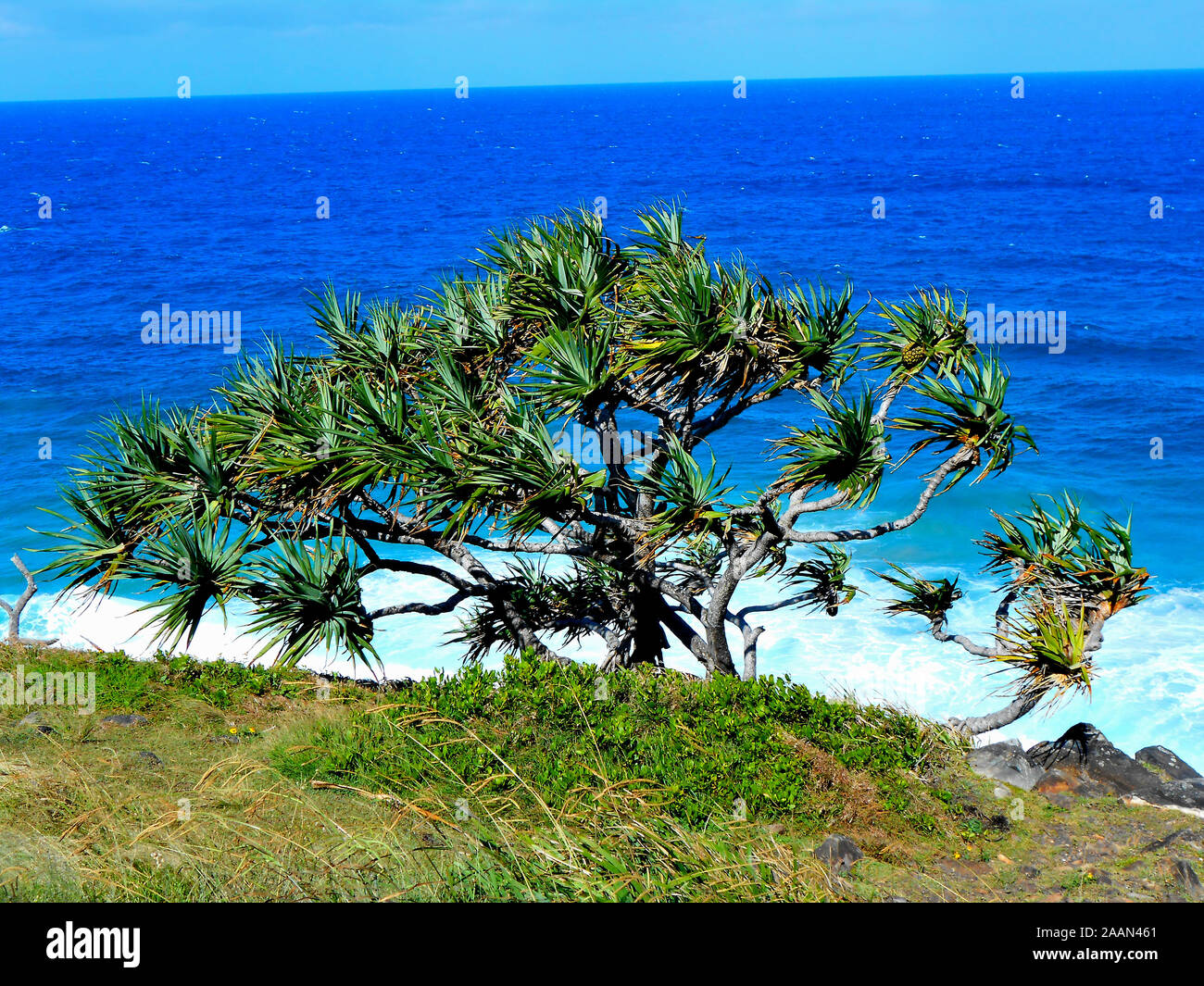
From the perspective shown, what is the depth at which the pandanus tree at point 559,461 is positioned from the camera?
896cm

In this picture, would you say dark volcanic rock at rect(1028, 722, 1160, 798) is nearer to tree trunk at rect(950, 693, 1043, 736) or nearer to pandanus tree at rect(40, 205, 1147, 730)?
tree trunk at rect(950, 693, 1043, 736)

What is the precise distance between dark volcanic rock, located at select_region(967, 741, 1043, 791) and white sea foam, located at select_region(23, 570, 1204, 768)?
6088 millimetres

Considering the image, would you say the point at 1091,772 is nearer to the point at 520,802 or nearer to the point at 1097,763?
the point at 1097,763

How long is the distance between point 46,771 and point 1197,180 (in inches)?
4047

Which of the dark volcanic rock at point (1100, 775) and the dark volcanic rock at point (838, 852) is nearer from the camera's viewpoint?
the dark volcanic rock at point (838, 852)

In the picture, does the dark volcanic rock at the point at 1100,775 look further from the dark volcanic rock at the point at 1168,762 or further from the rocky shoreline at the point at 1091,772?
the dark volcanic rock at the point at 1168,762

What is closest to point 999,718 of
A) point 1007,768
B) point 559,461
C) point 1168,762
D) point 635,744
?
point 1007,768

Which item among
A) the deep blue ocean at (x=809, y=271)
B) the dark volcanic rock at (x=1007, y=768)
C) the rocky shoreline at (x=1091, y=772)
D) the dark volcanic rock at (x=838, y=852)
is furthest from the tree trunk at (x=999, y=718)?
the dark volcanic rock at (x=838, y=852)

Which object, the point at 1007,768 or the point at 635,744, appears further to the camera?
the point at 1007,768

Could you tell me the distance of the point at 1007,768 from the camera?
919 centimetres

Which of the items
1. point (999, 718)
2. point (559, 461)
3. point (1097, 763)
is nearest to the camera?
point (559, 461)

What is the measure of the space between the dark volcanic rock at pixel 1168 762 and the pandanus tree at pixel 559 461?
140 cm

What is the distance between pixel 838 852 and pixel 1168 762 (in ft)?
15.3
